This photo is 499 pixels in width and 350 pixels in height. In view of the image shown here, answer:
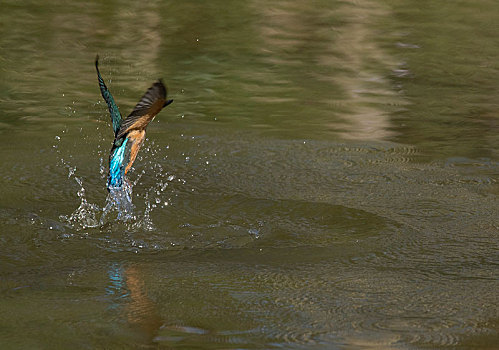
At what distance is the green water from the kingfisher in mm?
358

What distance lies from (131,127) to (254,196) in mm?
1370

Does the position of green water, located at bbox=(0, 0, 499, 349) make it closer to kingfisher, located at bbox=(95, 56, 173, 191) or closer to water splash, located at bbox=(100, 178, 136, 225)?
water splash, located at bbox=(100, 178, 136, 225)

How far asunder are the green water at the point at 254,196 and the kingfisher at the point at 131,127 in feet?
1.17

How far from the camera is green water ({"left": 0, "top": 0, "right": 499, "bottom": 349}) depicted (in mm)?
2873

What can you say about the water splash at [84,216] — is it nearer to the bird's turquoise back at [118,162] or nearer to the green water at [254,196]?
the green water at [254,196]

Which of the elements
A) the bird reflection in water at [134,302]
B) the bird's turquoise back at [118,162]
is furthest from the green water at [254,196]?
the bird's turquoise back at [118,162]

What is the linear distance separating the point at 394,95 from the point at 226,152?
75.4 inches

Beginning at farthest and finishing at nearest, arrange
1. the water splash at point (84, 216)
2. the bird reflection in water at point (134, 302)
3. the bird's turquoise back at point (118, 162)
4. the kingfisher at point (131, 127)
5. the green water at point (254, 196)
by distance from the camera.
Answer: the water splash at point (84, 216)
the bird's turquoise back at point (118, 162)
the green water at point (254, 196)
the bird reflection in water at point (134, 302)
the kingfisher at point (131, 127)

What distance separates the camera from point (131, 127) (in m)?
2.86

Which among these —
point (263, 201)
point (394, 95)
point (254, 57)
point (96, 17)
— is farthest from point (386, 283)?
point (96, 17)

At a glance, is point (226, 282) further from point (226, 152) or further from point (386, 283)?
point (226, 152)

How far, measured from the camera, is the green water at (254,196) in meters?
2.87

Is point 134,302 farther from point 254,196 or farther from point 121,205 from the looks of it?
point 254,196

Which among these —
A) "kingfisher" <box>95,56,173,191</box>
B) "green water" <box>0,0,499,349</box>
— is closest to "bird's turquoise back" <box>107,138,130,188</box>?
"kingfisher" <box>95,56,173,191</box>
